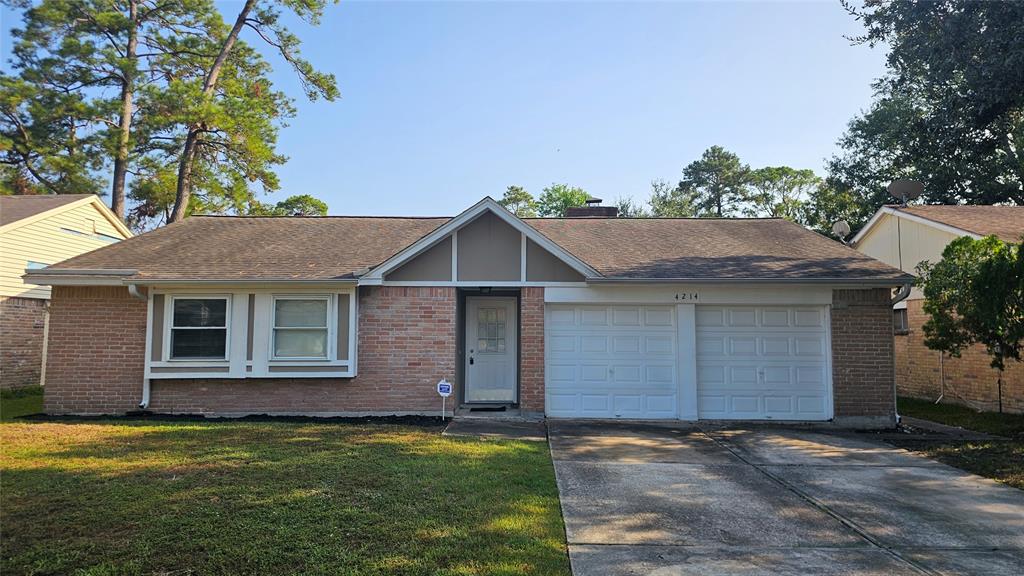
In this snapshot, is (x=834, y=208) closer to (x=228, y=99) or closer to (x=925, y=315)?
(x=925, y=315)

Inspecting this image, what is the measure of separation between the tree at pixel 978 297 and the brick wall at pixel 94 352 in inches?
552

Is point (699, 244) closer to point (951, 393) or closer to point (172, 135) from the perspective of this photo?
point (951, 393)

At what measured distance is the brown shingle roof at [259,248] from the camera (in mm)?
10602

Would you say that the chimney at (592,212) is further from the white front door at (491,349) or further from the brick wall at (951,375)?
the brick wall at (951,375)

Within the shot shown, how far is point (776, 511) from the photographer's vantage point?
5633 millimetres

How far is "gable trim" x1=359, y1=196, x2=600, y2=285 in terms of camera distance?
34.0ft

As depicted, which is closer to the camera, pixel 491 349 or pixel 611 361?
pixel 611 361

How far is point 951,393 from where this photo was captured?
1368 cm

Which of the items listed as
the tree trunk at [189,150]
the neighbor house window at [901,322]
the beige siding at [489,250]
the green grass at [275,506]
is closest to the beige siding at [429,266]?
the beige siding at [489,250]

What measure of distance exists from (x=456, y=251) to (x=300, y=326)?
3201 mm

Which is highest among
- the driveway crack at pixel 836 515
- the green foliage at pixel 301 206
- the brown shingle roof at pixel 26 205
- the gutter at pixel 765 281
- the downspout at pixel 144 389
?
the green foliage at pixel 301 206

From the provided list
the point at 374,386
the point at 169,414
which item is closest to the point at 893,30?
the point at 374,386

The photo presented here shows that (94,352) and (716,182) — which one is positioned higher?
(716,182)

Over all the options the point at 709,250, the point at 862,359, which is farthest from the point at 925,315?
the point at 709,250
